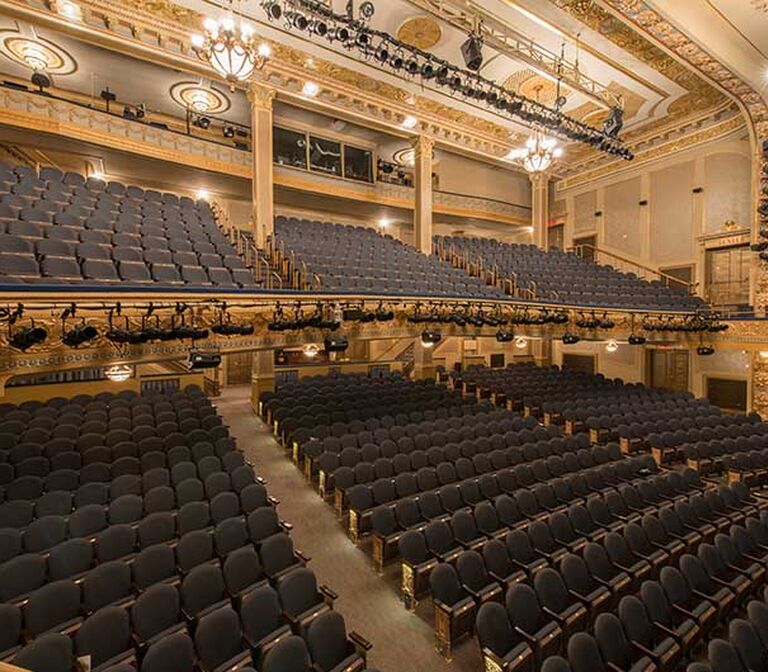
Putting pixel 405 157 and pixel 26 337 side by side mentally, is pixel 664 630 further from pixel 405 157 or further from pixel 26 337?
pixel 405 157

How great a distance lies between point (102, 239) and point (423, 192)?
8.45 meters

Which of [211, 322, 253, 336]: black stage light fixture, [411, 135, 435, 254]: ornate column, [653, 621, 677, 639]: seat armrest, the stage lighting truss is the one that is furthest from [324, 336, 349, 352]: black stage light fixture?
[411, 135, 435, 254]: ornate column

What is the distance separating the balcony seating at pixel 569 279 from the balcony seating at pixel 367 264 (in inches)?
48.5

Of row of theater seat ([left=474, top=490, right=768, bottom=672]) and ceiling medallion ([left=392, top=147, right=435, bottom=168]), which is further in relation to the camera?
ceiling medallion ([left=392, top=147, right=435, bottom=168])

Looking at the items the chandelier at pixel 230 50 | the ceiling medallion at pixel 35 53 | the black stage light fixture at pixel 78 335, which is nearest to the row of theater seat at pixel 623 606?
the black stage light fixture at pixel 78 335

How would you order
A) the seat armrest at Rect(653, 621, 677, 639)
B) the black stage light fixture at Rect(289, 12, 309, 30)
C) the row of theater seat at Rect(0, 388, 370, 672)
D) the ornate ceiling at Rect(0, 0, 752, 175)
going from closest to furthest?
the row of theater seat at Rect(0, 388, 370, 672), the seat armrest at Rect(653, 621, 677, 639), the black stage light fixture at Rect(289, 12, 309, 30), the ornate ceiling at Rect(0, 0, 752, 175)

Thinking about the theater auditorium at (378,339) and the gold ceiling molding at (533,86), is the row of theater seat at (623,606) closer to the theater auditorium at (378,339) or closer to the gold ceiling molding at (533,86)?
the theater auditorium at (378,339)

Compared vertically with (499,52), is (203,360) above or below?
below

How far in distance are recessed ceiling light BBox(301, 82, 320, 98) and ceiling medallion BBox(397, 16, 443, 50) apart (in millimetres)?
2289

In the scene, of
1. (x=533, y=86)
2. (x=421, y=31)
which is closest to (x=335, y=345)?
(x=421, y=31)

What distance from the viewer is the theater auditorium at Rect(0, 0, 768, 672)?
336 centimetres

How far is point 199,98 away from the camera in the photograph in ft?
34.7

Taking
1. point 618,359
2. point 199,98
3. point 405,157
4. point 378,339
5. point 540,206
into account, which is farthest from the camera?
point 540,206

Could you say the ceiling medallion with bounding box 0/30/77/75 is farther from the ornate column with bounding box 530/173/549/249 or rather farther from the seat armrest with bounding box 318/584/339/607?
the ornate column with bounding box 530/173/549/249
